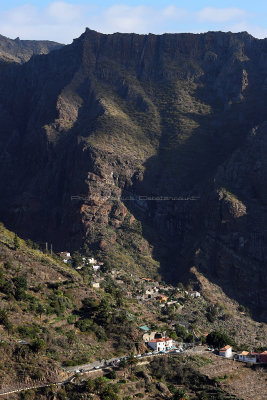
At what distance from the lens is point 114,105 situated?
18738 centimetres

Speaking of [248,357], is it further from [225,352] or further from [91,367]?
[91,367]

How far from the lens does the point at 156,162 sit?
178500mm

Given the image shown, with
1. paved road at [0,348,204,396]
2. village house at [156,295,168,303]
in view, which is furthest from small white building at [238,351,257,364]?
village house at [156,295,168,303]

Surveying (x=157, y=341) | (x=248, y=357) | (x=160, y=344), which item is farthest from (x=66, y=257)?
(x=248, y=357)

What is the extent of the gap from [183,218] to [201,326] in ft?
180

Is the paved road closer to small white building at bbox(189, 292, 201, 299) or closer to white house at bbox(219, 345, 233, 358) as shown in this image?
white house at bbox(219, 345, 233, 358)

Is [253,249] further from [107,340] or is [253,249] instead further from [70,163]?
[107,340]

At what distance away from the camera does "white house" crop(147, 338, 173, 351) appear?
89.3 meters

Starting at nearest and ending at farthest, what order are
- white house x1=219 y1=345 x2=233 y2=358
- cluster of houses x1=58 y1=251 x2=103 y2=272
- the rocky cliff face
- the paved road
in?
1. the paved road
2. white house x1=219 y1=345 x2=233 y2=358
3. cluster of houses x1=58 y1=251 x2=103 y2=272
4. the rocky cliff face

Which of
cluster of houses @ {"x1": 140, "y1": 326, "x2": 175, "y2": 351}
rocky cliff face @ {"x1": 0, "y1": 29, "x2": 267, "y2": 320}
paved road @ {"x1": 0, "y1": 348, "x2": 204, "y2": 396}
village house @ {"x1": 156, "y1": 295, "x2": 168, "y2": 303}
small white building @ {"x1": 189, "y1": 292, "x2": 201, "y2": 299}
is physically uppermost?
rocky cliff face @ {"x1": 0, "y1": 29, "x2": 267, "y2": 320}

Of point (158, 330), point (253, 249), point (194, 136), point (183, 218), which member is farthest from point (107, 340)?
point (194, 136)

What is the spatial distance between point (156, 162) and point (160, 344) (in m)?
91.9

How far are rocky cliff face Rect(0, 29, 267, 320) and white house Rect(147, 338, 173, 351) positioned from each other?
5697 cm

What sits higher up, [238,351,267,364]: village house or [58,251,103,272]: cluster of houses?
[238,351,267,364]: village house
